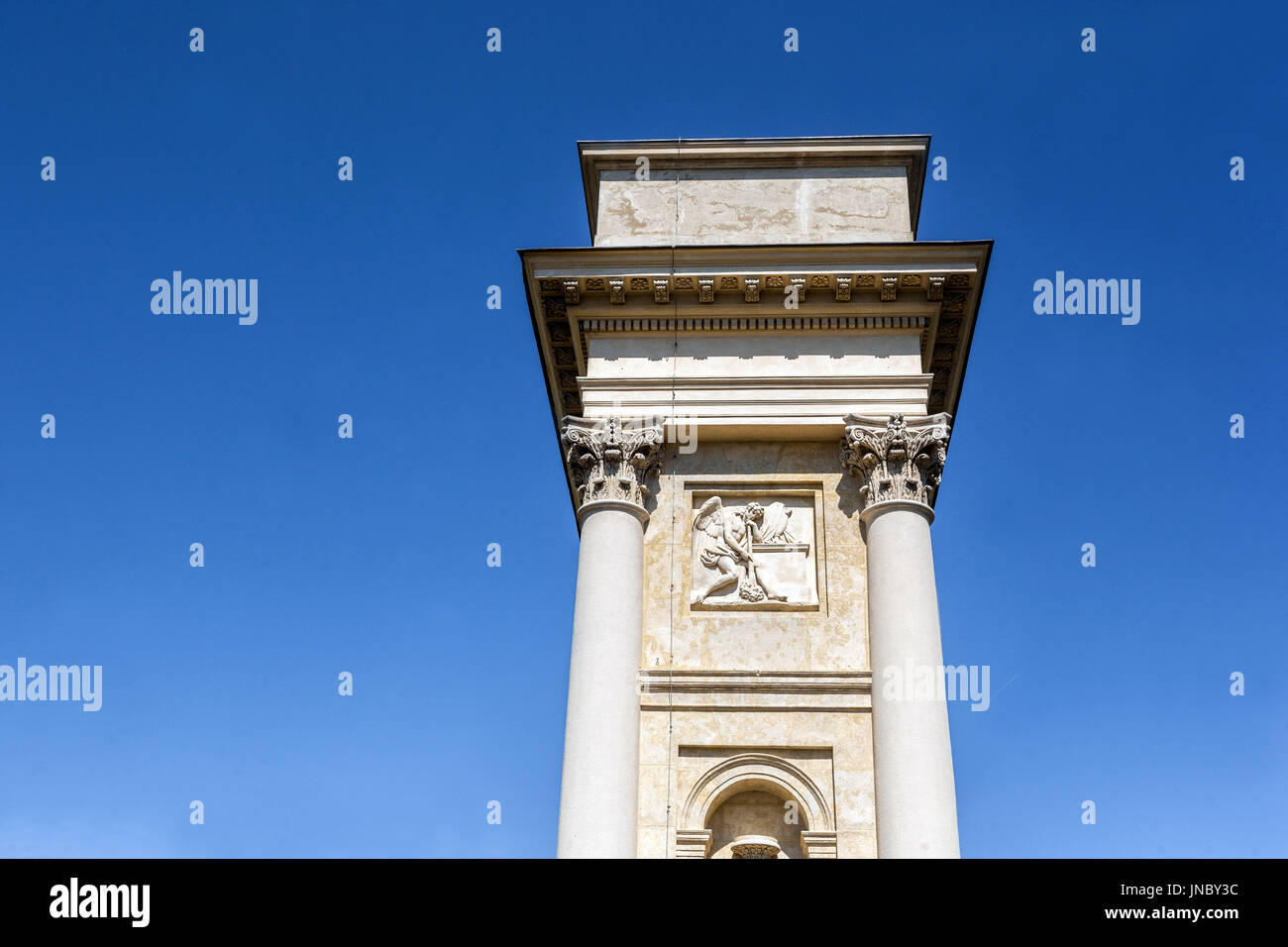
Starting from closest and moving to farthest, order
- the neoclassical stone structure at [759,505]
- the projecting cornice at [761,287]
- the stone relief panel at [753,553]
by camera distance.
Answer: the neoclassical stone structure at [759,505]
the stone relief panel at [753,553]
the projecting cornice at [761,287]

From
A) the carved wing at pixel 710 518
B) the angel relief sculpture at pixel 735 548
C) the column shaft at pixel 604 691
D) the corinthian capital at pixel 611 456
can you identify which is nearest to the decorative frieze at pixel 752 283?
the corinthian capital at pixel 611 456

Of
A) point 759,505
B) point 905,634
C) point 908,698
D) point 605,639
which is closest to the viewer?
point 908,698

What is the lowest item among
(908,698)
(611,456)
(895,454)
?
(908,698)

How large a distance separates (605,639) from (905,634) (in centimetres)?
469

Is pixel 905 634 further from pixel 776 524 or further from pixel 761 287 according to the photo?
pixel 761 287

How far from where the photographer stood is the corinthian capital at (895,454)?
2223 cm

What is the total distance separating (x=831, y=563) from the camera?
2241 cm

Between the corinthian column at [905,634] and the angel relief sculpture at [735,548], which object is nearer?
the corinthian column at [905,634]

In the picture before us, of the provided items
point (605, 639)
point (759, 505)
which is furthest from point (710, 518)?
point (605, 639)

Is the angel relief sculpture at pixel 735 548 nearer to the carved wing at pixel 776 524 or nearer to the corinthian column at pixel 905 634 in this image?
the carved wing at pixel 776 524

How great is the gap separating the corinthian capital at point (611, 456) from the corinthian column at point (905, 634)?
3.42 meters

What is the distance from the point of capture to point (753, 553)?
22.6m
